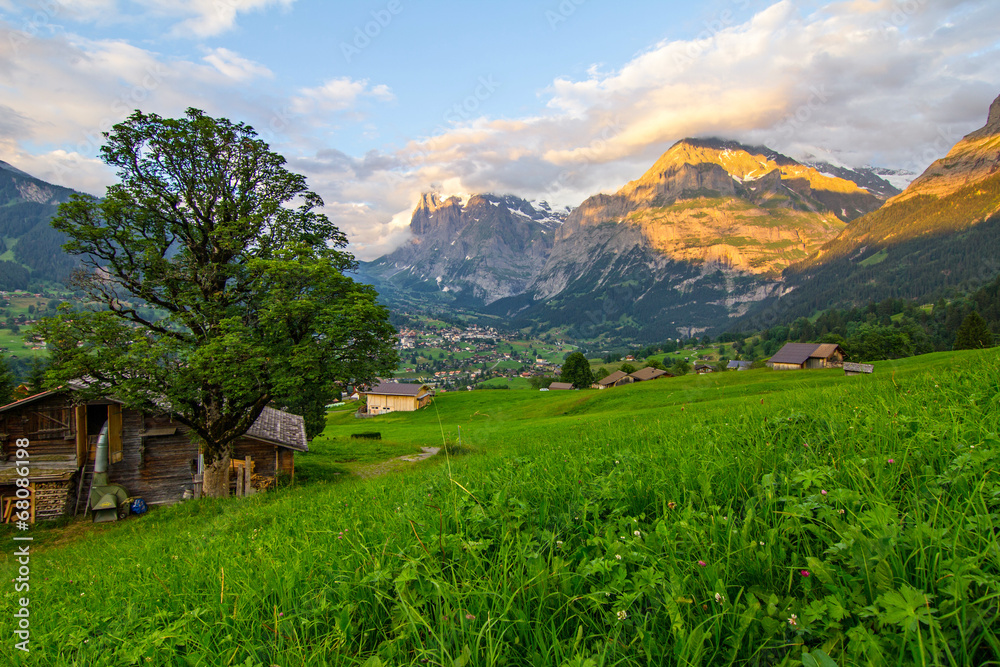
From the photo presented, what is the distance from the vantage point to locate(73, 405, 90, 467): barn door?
24.3 metres

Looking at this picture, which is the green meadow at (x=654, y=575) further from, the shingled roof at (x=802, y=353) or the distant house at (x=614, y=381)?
the distant house at (x=614, y=381)

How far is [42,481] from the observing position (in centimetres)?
2283

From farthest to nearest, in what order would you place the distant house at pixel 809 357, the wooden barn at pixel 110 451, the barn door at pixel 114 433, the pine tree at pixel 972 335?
1. the distant house at pixel 809 357
2. the pine tree at pixel 972 335
3. the barn door at pixel 114 433
4. the wooden barn at pixel 110 451

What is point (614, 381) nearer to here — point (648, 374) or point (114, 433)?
point (648, 374)

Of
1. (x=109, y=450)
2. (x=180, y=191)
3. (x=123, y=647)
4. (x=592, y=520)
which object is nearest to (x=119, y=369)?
(x=180, y=191)

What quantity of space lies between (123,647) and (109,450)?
99.0 ft

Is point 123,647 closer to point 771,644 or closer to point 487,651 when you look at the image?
point 487,651

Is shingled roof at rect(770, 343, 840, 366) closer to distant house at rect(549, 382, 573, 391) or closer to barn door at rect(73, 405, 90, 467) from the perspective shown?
distant house at rect(549, 382, 573, 391)

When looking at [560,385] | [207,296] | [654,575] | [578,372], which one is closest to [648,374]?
[578,372]

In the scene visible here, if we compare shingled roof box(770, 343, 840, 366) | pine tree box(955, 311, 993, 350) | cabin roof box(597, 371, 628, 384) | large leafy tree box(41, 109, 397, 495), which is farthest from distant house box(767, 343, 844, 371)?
large leafy tree box(41, 109, 397, 495)

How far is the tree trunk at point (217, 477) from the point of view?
2206 cm

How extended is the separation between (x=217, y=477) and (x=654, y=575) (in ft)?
86.2

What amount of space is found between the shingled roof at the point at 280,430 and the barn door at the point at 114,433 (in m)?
6.86

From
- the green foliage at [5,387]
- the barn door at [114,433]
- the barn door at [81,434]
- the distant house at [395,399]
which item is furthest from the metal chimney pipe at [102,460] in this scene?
the distant house at [395,399]
